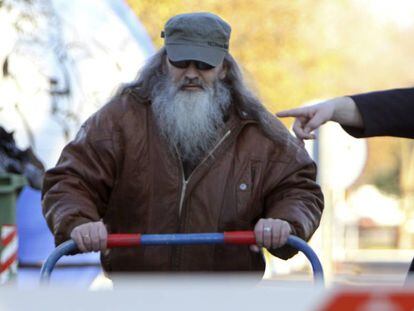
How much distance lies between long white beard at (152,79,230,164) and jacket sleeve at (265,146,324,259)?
10.5 inches

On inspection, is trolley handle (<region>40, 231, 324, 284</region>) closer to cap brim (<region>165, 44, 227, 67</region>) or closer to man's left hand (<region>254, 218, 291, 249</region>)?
man's left hand (<region>254, 218, 291, 249</region>)

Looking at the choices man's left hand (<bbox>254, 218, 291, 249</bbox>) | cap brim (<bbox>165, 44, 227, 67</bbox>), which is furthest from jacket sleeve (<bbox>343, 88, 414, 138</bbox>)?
cap brim (<bbox>165, 44, 227, 67</bbox>)

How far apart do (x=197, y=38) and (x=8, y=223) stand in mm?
5506

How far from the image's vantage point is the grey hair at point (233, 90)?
4.54 metres

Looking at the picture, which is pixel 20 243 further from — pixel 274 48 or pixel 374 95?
pixel 274 48

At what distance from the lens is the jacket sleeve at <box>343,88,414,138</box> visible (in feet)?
13.1

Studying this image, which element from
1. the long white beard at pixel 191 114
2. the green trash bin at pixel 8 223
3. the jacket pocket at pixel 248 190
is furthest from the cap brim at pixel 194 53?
the green trash bin at pixel 8 223

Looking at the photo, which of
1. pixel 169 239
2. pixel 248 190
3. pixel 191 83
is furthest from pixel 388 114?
pixel 191 83

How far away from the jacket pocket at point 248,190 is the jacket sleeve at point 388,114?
0.48 metres

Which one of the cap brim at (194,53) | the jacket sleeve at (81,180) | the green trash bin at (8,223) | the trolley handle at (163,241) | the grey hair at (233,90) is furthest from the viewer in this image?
the green trash bin at (8,223)

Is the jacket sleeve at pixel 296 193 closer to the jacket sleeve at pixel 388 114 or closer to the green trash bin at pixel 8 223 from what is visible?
the jacket sleeve at pixel 388 114

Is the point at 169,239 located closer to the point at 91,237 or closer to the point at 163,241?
the point at 163,241

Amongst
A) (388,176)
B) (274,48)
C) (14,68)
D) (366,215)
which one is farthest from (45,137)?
(388,176)

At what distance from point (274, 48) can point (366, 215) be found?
29.4 meters
